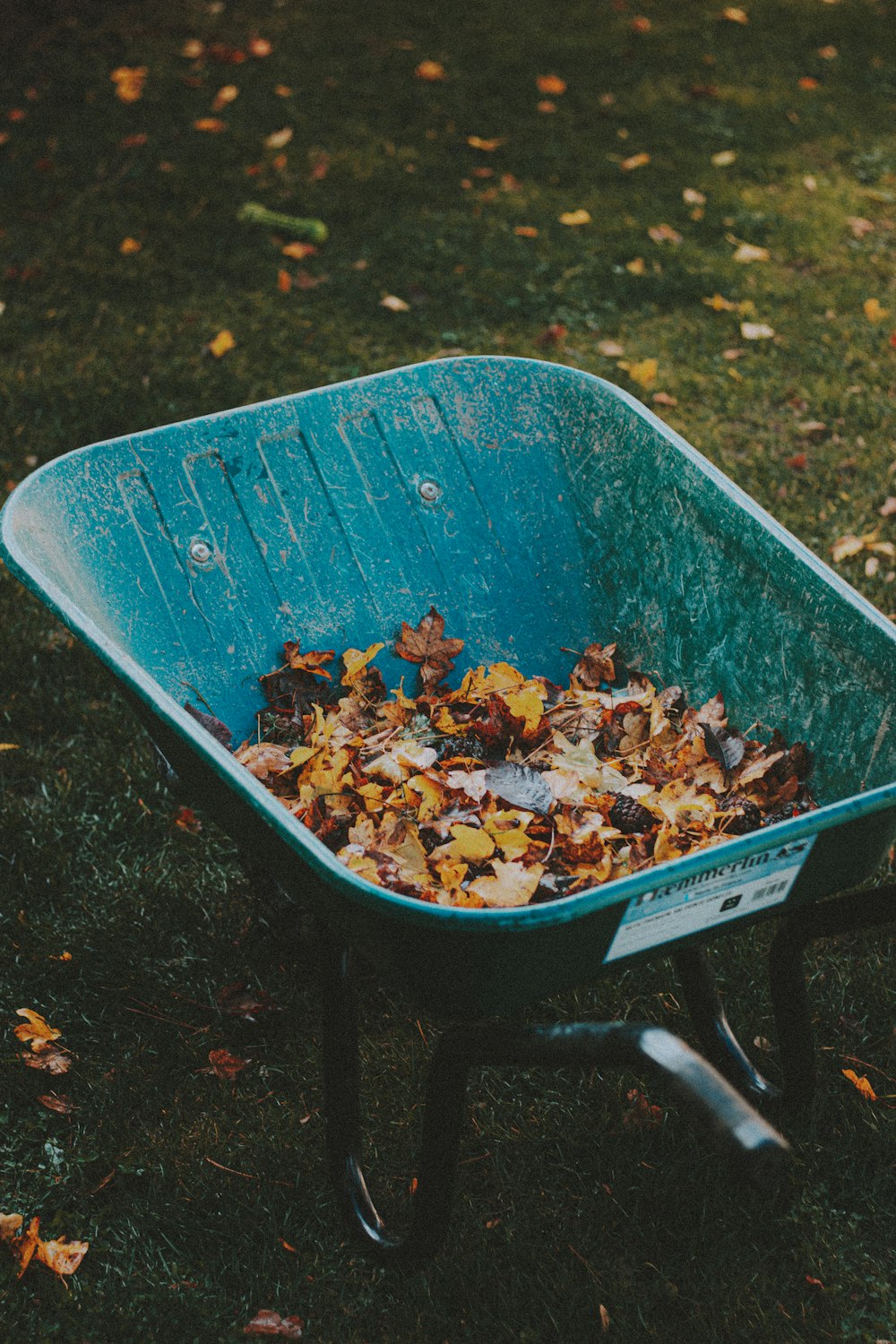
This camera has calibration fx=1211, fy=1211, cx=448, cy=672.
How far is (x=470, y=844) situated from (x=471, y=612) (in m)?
0.73

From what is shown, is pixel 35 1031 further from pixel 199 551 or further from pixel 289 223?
pixel 289 223

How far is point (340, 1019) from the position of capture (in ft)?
5.82

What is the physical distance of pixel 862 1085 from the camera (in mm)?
2068

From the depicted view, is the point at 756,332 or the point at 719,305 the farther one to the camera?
the point at 719,305

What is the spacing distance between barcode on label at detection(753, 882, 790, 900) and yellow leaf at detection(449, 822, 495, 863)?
0.41 metres

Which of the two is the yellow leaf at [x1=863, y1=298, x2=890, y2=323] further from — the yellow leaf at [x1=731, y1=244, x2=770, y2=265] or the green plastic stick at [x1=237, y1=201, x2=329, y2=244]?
the green plastic stick at [x1=237, y1=201, x2=329, y2=244]

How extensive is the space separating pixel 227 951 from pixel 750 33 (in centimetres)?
612

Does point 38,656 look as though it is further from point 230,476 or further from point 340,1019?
point 340,1019

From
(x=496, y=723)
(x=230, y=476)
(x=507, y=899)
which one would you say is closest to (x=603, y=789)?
(x=496, y=723)

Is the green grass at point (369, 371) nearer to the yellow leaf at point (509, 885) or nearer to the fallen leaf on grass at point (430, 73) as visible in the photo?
the fallen leaf on grass at point (430, 73)

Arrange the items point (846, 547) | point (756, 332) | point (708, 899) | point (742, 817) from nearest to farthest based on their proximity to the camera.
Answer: point (708, 899) → point (742, 817) → point (846, 547) → point (756, 332)

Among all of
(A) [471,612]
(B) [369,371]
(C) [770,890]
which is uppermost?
(C) [770,890]

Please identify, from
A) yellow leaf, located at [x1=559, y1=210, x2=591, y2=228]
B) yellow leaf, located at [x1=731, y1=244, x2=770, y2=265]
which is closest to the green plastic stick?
yellow leaf, located at [x1=559, y1=210, x2=591, y2=228]

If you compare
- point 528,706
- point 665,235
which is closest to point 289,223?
point 665,235
